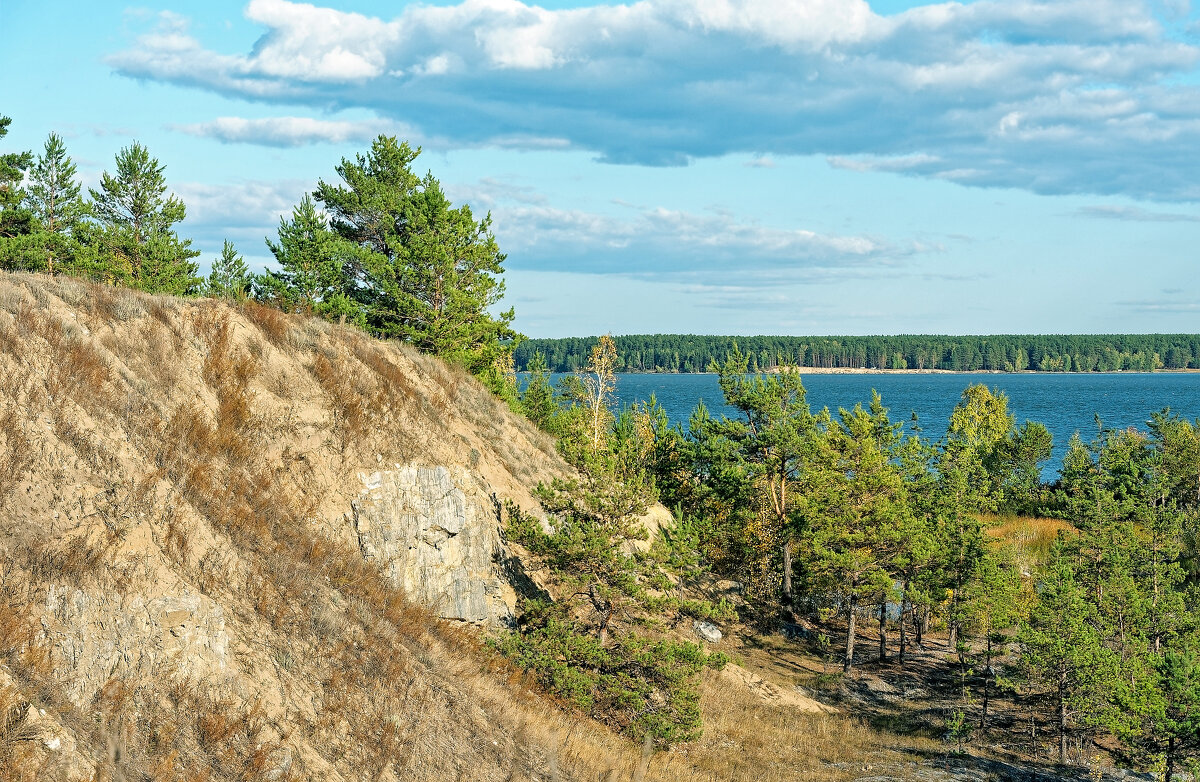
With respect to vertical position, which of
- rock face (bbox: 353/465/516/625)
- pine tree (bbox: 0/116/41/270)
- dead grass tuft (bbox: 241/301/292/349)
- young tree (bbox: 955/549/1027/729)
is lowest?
young tree (bbox: 955/549/1027/729)

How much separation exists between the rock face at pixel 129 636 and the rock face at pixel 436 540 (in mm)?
7989

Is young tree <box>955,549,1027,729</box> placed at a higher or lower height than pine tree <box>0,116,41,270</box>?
lower

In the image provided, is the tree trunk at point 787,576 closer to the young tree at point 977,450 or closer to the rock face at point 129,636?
the young tree at point 977,450

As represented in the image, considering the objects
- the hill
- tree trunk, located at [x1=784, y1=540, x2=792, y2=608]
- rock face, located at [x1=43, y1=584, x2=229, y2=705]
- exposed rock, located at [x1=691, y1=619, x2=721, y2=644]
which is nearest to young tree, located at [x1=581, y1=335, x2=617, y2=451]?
tree trunk, located at [x1=784, y1=540, x2=792, y2=608]

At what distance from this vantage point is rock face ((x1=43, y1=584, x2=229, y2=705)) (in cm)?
1218

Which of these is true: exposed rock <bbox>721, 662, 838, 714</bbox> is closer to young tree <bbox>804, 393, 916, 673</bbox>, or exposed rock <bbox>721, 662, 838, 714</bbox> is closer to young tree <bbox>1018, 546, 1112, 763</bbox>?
young tree <bbox>804, 393, 916, 673</bbox>

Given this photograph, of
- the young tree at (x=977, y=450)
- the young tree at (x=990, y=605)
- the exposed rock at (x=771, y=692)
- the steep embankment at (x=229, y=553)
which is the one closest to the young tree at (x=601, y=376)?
the young tree at (x=977, y=450)

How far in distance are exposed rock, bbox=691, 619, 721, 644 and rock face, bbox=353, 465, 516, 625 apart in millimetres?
14663

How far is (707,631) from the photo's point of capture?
37.1 meters

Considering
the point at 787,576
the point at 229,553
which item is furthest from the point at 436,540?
the point at 787,576

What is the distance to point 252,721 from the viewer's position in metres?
13.1

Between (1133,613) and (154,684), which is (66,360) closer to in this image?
(154,684)

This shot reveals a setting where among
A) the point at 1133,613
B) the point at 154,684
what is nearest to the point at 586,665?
the point at 154,684

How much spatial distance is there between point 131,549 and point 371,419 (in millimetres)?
10792
